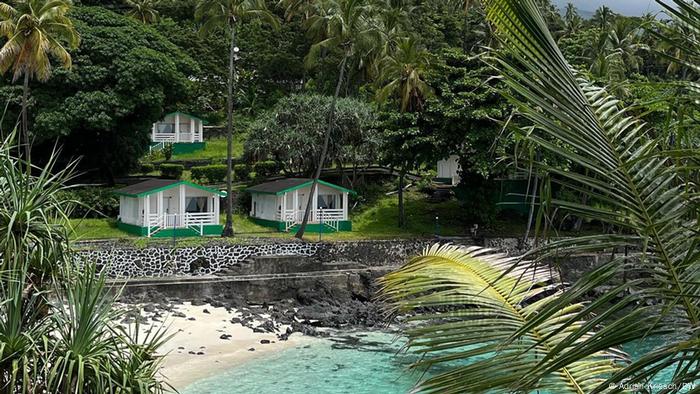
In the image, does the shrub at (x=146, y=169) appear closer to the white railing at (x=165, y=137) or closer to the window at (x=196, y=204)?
the white railing at (x=165, y=137)

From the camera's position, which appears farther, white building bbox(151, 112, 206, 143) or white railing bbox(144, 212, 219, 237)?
white building bbox(151, 112, 206, 143)

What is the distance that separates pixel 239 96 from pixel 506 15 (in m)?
45.1

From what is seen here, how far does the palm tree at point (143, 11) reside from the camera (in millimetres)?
45156

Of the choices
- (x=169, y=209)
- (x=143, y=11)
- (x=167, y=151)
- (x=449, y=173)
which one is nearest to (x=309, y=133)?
(x=169, y=209)

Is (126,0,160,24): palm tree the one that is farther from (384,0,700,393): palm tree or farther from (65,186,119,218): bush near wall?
(384,0,700,393): palm tree

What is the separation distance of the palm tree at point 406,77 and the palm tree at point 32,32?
40.3 feet

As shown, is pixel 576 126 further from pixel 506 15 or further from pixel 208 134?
Result: pixel 208 134

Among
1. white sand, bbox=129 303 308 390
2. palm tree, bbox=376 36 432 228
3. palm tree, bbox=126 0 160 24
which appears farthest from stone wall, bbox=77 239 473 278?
palm tree, bbox=126 0 160 24

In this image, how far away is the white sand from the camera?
17.5m

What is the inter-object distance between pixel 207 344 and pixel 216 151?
84.9 ft

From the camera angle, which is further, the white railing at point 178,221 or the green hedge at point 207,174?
the green hedge at point 207,174

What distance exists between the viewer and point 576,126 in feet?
6.75

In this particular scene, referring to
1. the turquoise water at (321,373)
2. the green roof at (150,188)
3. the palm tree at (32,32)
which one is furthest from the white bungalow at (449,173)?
the palm tree at (32,32)

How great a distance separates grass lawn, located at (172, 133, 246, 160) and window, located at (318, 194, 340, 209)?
32.2 ft
